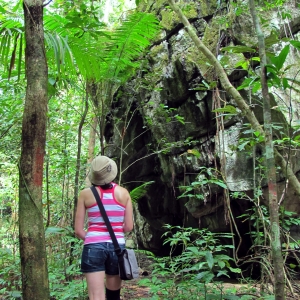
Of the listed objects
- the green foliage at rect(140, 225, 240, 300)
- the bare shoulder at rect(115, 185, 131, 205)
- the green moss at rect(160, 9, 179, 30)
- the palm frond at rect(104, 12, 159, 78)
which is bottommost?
the green foliage at rect(140, 225, 240, 300)

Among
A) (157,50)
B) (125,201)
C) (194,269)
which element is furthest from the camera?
(157,50)

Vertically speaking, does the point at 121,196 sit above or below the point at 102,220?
above

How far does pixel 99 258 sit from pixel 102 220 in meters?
0.26

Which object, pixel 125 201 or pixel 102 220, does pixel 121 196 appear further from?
pixel 102 220

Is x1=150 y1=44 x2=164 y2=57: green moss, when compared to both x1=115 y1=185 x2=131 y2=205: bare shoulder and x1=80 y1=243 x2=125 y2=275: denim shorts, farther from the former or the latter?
x1=80 y1=243 x2=125 y2=275: denim shorts

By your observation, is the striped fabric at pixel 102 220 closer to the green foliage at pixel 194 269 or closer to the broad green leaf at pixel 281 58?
the green foliage at pixel 194 269

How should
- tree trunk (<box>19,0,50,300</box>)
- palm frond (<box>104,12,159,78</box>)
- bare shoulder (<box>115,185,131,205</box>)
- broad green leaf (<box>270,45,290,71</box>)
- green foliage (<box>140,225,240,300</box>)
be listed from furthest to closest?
palm frond (<box>104,12,159,78</box>)
green foliage (<box>140,225,240,300</box>)
bare shoulder (<box>115,185,131,205</box>)
broad green leaf (<box>270,45,290,71</box>)
tree trunk (<box>19,0,50,300</box>)

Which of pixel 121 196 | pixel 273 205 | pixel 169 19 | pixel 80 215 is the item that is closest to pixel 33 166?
pixel 80 215

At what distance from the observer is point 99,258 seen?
2.13m

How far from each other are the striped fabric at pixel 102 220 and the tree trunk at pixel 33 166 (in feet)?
1.26

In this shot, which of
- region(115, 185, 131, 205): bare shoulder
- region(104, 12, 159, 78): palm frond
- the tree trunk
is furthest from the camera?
region(104, 12, 159, 78): palm frond

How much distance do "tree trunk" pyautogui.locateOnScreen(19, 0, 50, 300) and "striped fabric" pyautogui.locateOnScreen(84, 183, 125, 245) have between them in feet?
1.26

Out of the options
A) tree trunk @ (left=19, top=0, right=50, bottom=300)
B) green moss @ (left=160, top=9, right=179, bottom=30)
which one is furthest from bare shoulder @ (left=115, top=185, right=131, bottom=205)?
green moss @ (left=160, top=9, right=179, bottom=30)

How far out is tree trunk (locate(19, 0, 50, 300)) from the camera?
5.95ft
